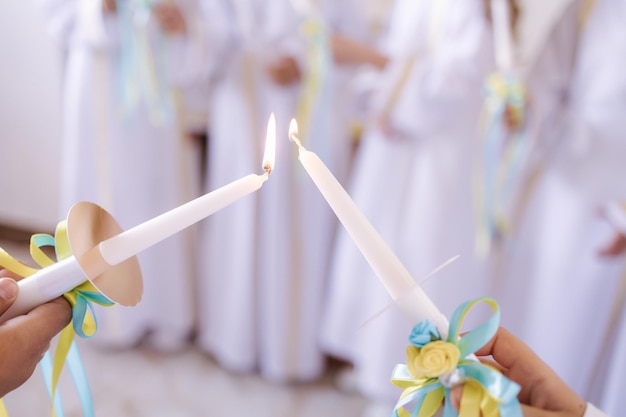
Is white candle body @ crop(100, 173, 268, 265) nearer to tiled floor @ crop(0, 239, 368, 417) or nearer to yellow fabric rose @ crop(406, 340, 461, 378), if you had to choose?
yellow fabric rose @ crop(406, 340, 461, 378)

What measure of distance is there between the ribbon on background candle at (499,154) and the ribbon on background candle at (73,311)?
104 centimetres

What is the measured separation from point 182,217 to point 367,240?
13 cm

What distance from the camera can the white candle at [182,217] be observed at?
368 millimetres

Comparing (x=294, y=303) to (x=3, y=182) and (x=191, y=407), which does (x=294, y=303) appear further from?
(x=3, y=182)

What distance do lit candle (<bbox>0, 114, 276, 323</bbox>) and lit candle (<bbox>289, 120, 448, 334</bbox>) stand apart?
0.13ft

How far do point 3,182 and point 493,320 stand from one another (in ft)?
8.26

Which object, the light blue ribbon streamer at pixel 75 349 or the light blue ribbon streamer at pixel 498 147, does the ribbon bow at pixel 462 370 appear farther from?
the light blue ribbon streamer at pixel 498 147

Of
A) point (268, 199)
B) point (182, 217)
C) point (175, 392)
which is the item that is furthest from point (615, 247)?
point (175, 392)

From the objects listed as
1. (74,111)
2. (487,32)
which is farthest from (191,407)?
(487,32)

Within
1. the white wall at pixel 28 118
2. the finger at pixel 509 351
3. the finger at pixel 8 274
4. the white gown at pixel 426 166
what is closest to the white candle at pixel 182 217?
the finger at pixel 8 274

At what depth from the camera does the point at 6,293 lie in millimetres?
405

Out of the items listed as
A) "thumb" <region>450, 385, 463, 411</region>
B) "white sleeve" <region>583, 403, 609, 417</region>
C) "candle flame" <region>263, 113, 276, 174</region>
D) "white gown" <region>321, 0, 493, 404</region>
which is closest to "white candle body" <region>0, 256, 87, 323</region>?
"candle flame" <region>263, 113, 276, 174</region>

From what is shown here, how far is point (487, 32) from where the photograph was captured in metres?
→ 1.31

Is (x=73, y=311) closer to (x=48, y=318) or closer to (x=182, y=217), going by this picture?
(x=48, y=318)
